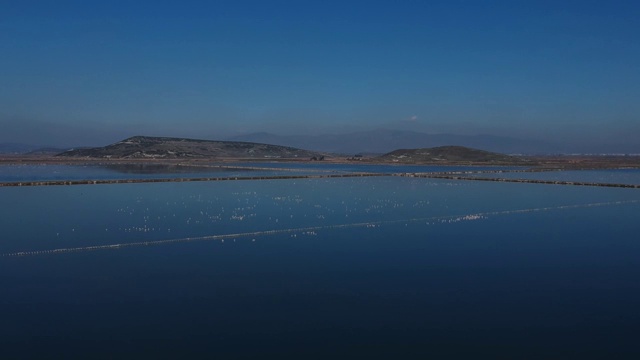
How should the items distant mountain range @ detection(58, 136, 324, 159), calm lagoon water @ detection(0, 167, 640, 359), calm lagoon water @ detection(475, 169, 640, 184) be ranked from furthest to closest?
1. distant mountain range @ detection(58, 136, 324, 159)
2. calm lagoon water @ detection(475, 169, 640, 184)
3. calm lagoon water @ detection(0, 167, 640, 359)

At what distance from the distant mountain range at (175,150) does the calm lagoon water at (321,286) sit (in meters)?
61.8

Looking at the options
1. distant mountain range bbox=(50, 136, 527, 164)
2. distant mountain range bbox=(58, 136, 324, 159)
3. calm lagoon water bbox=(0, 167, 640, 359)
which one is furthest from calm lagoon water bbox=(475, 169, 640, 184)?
distant mountain range bbox=(58, 136, 324, 159)

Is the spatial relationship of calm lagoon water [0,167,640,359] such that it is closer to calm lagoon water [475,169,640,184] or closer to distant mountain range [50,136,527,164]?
calm lagoon water [475,169,640,184]

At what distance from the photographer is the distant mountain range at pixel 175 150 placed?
246ft

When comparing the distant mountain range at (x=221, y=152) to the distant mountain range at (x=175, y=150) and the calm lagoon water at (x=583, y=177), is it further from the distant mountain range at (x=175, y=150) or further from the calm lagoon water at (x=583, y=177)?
the calm lagoon water at (x=583, y=177)

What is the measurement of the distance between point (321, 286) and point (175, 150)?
75827 millimetres

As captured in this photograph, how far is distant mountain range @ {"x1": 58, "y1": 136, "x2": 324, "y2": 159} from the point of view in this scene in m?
74.8

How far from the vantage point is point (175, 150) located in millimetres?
80438

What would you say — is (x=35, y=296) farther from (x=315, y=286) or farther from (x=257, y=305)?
(x=315, y=286)

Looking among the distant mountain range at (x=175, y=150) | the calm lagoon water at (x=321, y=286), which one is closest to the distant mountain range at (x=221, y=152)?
the distant mountain range at (x=175, y=150)

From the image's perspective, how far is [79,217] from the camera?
14.1m

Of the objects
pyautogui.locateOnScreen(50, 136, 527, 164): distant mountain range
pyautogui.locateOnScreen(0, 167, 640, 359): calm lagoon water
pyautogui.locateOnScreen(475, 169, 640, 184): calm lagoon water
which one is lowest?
pyautogui.locateOnScreen(0, 167, 640, 359): calm lagoon water

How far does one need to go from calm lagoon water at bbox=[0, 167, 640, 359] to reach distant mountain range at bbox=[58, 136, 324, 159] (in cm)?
6179

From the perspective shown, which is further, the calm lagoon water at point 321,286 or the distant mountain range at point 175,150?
the distant mountain range at point 175,150
